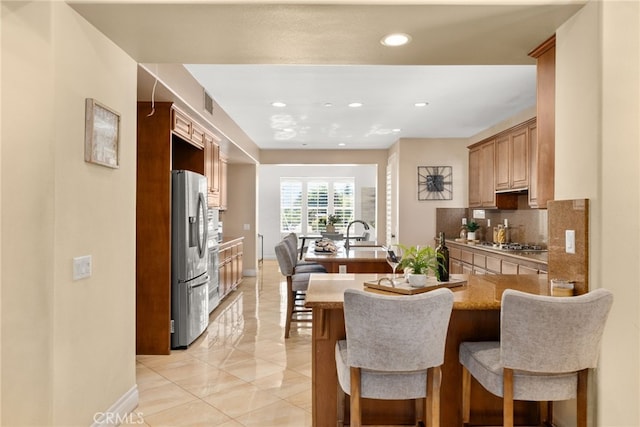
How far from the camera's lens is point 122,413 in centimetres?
260

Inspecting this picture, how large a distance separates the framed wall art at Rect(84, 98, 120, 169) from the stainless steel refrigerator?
1354 millimetres

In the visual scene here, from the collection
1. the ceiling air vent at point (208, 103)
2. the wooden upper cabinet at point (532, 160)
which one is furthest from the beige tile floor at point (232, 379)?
the wooden upper cabinet at point (532, 160)

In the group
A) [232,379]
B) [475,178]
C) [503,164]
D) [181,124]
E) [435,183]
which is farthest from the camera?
[435,183]

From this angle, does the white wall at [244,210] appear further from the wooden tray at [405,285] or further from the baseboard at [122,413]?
the wooden tray at [405,285]

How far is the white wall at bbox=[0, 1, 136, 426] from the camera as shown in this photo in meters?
1.88

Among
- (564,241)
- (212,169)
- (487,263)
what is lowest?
(487,263)

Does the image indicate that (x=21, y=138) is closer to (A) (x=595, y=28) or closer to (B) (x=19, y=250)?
(B) (x=19, y=250)

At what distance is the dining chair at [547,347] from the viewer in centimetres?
174

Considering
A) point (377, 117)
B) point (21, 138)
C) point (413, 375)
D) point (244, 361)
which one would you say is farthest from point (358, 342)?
point (377, 117)

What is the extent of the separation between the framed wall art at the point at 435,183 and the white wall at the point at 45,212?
6050mm

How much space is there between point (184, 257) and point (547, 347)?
3.06 m

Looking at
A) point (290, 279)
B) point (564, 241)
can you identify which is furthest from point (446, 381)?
point (290, 279)

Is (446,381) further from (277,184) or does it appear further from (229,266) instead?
(277,184)
